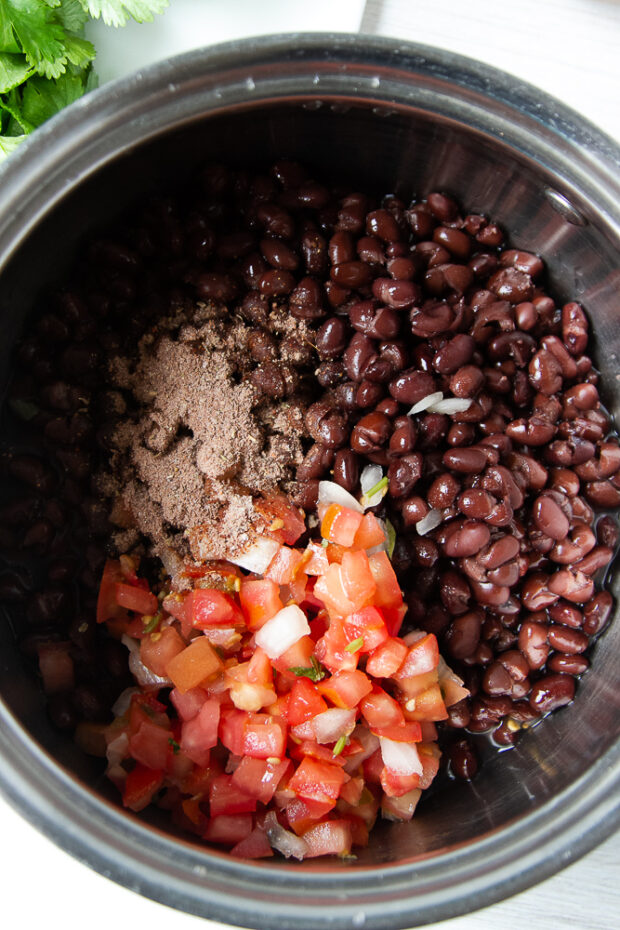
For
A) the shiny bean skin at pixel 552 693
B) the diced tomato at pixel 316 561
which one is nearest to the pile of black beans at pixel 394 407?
the shiny bean skin at pixel 552 693

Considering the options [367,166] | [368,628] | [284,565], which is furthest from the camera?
[367,166]

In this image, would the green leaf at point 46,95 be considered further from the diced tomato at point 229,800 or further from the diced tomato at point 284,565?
the diced tomato at point 229,800

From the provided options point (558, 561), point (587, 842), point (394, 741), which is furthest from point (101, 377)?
point (587, 842)

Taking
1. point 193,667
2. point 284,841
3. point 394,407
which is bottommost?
point 284,841

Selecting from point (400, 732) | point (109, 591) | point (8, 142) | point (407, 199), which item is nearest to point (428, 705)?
point (400, 732)

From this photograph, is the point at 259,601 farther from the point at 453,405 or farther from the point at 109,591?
the point at 453,405

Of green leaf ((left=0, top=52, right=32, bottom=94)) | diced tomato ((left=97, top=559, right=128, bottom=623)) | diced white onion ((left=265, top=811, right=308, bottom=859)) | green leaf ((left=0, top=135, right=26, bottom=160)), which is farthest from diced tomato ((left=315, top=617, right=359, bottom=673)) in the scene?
green leaf ((left=0, top=52, right=32, bottom=94))

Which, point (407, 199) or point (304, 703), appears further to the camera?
point (407, 199)

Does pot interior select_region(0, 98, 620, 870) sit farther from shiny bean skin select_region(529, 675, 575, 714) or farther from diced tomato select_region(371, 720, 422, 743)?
diced tomato select_region(371, 720, 422, 743)
